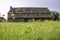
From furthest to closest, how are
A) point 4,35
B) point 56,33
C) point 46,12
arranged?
point 46,12
point 56,33
point 4,35

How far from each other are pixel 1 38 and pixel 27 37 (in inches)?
26.2

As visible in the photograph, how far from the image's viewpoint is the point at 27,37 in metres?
4.64

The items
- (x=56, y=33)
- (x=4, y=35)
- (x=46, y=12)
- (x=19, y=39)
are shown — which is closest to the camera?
(x=19, y=39)

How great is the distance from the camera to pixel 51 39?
4.68 m

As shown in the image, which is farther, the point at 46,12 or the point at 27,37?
the point at 46,12

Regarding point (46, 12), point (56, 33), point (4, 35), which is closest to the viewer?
point (4, 35)

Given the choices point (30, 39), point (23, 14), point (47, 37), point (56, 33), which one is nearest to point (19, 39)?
point (30, 39)

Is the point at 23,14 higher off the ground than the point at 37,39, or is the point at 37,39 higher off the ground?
the point at 37,39

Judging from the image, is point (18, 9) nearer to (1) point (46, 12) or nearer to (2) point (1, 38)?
(1) point (46, 12)

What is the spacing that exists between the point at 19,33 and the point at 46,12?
50595 millimetres

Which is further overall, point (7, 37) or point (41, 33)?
point (41, 33)

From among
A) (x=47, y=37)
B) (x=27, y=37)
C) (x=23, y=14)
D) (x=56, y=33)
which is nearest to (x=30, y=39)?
(x=27, y=37)

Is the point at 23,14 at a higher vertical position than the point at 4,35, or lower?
lower

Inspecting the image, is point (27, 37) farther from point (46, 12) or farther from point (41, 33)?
point (46, 12)
